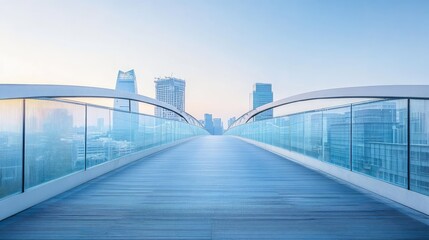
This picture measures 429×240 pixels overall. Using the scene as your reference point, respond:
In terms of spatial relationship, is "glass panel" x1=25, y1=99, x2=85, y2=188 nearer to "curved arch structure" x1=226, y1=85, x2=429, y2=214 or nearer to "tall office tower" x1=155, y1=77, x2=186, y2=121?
"curved arch structure" x1=226, y1=85, x2=429, y2=214

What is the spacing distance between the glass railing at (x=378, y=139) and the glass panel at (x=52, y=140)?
20.5ft

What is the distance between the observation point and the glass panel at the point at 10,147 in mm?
3365

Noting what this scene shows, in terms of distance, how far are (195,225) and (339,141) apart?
15.4ft

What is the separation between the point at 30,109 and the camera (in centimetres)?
391

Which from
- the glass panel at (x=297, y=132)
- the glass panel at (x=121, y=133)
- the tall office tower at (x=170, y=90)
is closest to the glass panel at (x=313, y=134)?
the glass panel at (x=297, y=132)

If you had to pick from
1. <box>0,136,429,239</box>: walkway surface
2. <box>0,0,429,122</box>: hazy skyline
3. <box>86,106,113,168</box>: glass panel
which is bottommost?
<box>0,136,429,239</box>: walkway surface

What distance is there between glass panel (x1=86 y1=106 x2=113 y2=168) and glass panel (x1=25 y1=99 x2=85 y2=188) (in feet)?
0.89

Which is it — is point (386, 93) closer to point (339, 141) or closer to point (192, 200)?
point (339, 141)

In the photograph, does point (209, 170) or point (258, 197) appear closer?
point (258, 197)

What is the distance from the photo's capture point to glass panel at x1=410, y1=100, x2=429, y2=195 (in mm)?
3691

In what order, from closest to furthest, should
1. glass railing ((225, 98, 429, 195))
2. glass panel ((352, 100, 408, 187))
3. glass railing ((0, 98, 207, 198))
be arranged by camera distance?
glass railing ((0, 98, 207, 198)), glass railing ((225, 98, 429, 195)), glass panel ((352, 100, 408, 187))

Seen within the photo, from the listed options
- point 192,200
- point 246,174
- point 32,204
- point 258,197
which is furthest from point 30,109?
point 246,174

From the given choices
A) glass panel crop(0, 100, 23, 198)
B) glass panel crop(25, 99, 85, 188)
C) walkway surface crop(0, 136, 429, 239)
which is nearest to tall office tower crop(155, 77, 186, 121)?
glass panel crop(25, 99, 85, 188)

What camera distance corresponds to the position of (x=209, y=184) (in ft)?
17.0
